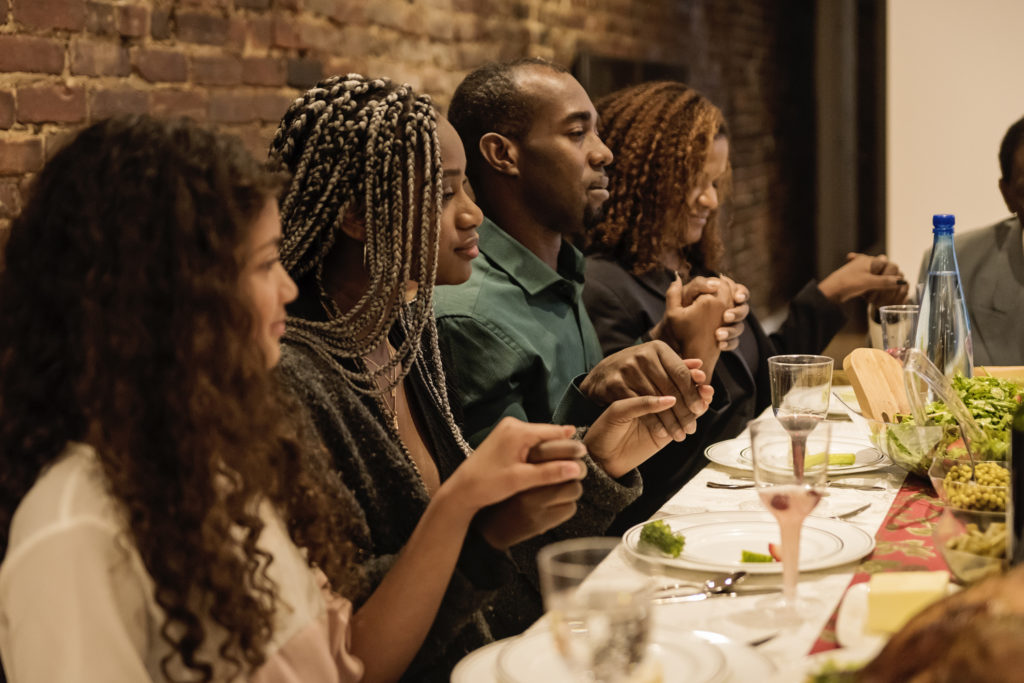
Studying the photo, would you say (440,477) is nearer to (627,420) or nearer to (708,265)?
(627,420)

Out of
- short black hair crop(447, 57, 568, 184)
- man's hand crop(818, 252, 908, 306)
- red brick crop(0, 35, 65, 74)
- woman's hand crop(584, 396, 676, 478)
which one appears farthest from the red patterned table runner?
red brick crop(0, 35, 65, 74)

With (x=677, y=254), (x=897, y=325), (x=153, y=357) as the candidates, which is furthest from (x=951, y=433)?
(x=677, y=254)

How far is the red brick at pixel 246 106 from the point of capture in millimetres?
2541

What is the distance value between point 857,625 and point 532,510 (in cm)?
42

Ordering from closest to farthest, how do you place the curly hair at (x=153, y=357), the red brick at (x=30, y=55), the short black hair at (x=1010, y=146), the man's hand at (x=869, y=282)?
1. the curly hair at (x=153, y=357)
2. the red brick at (x=30, y=55)
3. the short black hair at (x=1010, y=146)
4. the man's hand at (x=869, y=282)

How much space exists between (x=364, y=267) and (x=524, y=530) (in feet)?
1.54

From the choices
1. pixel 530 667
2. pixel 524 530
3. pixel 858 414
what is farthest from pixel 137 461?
pixel 858 414

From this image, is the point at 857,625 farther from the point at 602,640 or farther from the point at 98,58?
the point at 98,58

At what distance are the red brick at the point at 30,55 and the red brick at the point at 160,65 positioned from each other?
21cm

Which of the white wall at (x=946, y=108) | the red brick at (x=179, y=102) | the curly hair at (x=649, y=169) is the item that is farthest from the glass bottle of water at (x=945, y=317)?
the white wall at (x=946, y=108)

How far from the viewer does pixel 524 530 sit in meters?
1.40

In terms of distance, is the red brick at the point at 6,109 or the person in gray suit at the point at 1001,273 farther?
the person in gray suit at the point at 1001,273

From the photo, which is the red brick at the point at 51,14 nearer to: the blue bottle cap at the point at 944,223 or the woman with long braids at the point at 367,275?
the woman with long braids at the point at 367,275

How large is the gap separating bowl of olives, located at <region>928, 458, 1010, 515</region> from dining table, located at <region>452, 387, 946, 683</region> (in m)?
0.06
